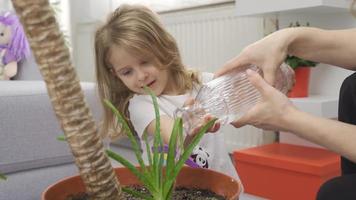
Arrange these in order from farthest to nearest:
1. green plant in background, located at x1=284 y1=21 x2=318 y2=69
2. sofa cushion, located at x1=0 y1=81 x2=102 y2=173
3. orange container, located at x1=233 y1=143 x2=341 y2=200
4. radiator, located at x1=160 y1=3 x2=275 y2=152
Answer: radiator, located at x1=160 y1=3 x2=275 y2=152 < green plant in background, located at x1=284 y1=21 x2=318 y2=69 < orange container, located at x1=233 y1=143 x2=341 y2=200 < sofa cushion, located at x1=0 y1=81 x2=102 y2=173

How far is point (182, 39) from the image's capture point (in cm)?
237

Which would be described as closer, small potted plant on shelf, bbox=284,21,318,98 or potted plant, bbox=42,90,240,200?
potted plant, bbox=42,90,240,200

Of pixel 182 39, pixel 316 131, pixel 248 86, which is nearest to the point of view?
pixel 316 131

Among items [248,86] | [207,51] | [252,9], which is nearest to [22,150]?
[248,86]

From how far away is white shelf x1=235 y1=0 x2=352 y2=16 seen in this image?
154 cm

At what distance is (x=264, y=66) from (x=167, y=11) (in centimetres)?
184

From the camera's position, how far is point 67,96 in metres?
0.38

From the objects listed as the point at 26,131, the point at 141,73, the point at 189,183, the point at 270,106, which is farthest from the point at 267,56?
the point at 26,131

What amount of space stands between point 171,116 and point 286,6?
0.84 m

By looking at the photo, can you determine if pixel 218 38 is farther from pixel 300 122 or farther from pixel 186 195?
pixel 186 195

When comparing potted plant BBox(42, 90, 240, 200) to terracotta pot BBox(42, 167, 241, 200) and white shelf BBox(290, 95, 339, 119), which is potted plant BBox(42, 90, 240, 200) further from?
white shelf BBox(290, 95, 339, 119)

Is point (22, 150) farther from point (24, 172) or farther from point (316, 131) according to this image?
point (316, 131)

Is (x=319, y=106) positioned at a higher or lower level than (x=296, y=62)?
lower

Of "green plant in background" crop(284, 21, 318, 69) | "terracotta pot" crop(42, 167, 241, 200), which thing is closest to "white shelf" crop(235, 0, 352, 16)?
"green plant in background" crop(284, 21, 318, 69)
